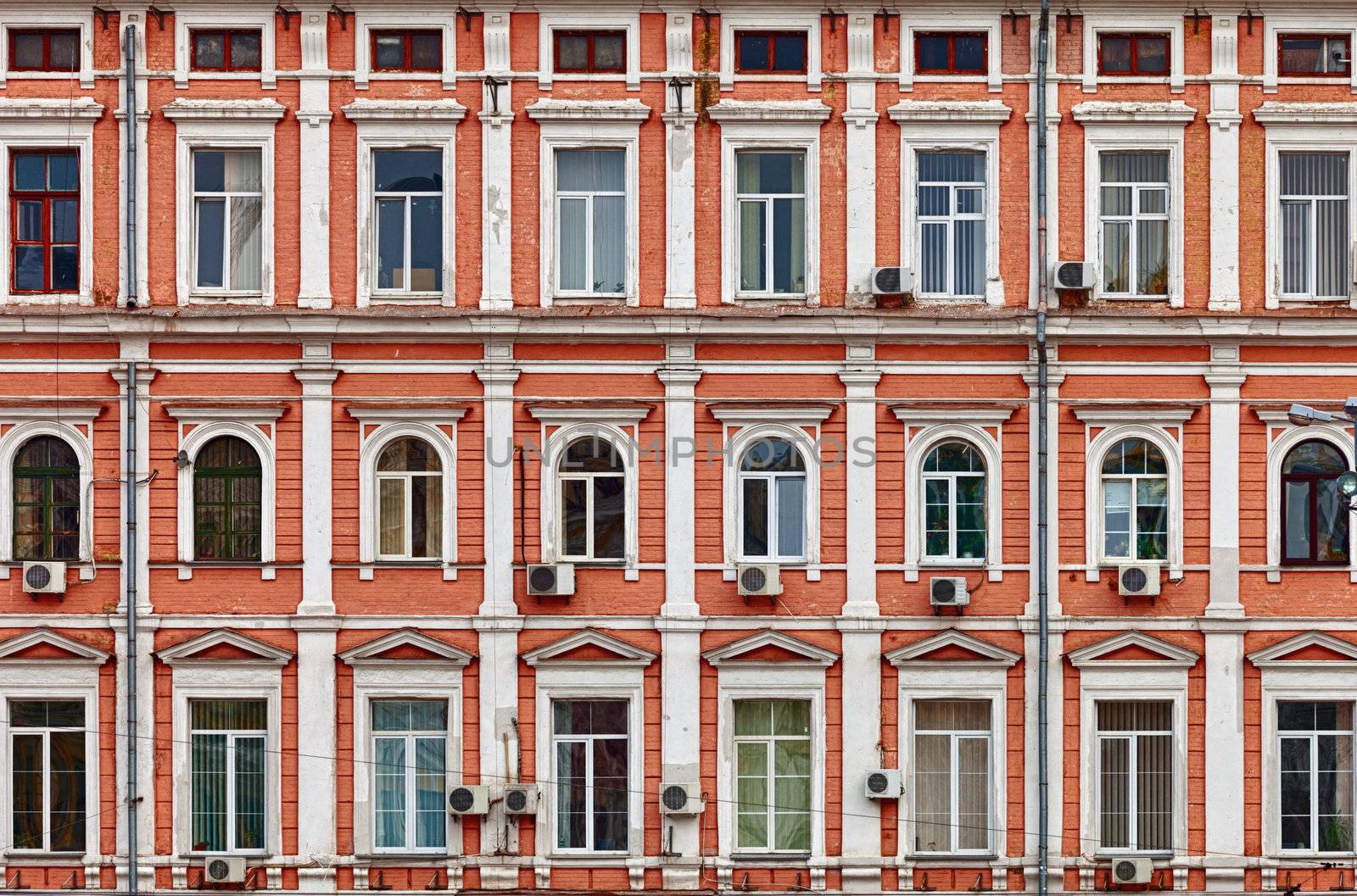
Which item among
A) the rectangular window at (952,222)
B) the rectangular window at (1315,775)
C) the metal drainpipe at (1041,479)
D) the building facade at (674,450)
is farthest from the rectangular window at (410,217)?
the rectangular window at (1315,775)

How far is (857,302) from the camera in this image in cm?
1886

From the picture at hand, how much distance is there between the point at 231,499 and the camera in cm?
1892

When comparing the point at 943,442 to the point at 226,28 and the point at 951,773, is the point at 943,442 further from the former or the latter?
the point at 226,28

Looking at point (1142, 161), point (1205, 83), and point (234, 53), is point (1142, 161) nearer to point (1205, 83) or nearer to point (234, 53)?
point (1205, 83)

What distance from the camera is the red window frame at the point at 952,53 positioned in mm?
19031

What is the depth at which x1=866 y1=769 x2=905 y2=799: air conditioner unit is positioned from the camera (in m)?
18.5

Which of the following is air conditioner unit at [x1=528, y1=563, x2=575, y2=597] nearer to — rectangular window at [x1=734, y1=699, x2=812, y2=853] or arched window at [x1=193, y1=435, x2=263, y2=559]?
rectangular window at [x1=734, y1=699, x2=812, y2=853]

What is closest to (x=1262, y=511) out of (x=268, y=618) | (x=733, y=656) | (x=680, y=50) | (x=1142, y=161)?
(x=1142, y=161)

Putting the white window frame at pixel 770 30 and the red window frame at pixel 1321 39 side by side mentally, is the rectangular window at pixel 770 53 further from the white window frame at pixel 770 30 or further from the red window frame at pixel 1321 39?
the red window frame at pixel 1321 39

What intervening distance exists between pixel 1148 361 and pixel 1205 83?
341 centimetres

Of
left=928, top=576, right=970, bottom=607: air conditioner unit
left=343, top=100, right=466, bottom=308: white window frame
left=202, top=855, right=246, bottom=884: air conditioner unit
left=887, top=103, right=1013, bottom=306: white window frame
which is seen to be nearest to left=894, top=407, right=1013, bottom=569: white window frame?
left=928, top=576, right=970, bottom=607: air conditioner unit

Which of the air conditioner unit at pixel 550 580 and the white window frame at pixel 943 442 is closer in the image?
the air conditioner unit at pixel 550 580

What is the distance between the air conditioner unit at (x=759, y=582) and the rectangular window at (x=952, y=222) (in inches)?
153

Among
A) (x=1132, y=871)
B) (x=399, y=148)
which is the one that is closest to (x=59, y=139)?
(x=399, y=148)
